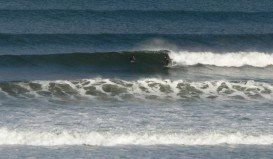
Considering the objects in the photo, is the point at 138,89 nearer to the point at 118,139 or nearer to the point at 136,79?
the point at 136,79

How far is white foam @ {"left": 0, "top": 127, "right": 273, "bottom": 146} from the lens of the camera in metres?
26.8

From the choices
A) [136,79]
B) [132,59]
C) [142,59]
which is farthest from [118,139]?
[142,59]

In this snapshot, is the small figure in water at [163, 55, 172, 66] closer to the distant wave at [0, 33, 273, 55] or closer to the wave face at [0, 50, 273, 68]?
the wave face at [0, 50, 273, 68]

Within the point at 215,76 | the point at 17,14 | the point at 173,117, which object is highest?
the point at 17,14

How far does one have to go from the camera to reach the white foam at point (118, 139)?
87.8 ft

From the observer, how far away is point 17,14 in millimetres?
44469

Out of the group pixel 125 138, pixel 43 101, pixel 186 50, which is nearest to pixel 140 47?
pixel 186 50

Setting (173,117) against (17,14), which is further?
(17,14)

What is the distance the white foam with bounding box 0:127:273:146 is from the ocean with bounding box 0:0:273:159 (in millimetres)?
32

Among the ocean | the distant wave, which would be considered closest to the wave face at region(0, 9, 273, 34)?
the ocean

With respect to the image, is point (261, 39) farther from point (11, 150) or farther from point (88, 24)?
point (11, 150)

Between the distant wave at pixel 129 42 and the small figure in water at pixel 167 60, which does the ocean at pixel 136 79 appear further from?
the small figure in water at pixel 167 60

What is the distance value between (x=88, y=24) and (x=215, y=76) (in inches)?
387

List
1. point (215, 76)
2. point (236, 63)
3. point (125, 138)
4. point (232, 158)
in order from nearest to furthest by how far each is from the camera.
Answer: point (232, 158) < point (125, 138) < point (215, 76) < point (236, 63)
